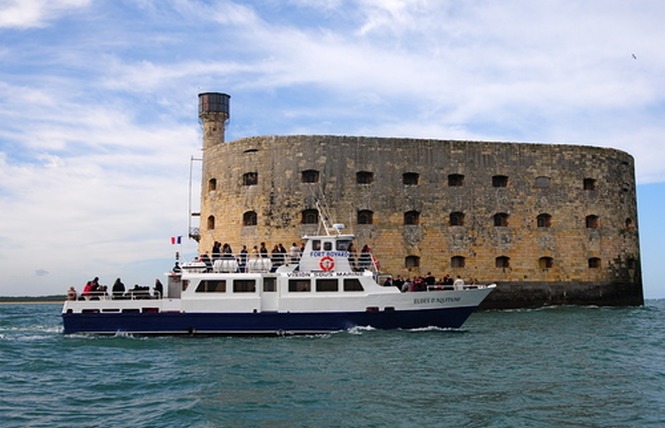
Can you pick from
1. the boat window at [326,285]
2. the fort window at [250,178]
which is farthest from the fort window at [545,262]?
the boat window at [326,285]

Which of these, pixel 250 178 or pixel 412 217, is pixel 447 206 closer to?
pixel 412 217

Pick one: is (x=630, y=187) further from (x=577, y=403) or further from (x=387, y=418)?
(x=387, y=418)

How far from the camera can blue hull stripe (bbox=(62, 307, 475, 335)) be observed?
2128 cm

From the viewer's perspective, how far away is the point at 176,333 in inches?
841

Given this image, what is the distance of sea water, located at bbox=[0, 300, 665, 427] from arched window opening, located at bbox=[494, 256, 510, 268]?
11.3 metres

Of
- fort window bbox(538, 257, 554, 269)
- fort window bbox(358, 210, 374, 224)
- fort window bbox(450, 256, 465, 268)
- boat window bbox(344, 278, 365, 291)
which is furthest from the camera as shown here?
fort window bbox(538, 257, 554, 269)

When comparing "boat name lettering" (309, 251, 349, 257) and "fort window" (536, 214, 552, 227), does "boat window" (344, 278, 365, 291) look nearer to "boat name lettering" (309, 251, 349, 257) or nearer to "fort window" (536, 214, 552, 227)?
"boat name lettering" (309, 251, 349, 257)

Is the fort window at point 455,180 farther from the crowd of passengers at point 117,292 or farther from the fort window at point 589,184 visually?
the crowd of passengers at point 117,292

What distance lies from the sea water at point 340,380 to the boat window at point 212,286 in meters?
1.52

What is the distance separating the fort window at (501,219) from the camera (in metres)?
34.2

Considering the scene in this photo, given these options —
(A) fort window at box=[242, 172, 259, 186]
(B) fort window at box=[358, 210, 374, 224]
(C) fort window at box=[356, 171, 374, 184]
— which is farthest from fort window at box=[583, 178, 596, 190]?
(A) fort window at box=[242, 172, 259, 186]

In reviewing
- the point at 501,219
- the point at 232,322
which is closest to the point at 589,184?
the point at 501,219

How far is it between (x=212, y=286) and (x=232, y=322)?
4.25ft

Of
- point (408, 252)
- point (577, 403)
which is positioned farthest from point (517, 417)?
point (408, 252)
